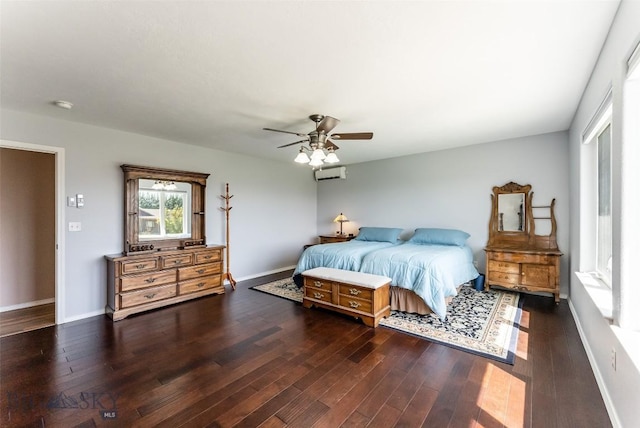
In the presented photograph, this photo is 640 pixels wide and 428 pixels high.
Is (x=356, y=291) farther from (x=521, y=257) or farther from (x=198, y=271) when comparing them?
(x=521, y=257)

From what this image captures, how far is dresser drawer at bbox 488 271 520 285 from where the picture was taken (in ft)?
13.6

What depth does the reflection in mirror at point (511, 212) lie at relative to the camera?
4.55m

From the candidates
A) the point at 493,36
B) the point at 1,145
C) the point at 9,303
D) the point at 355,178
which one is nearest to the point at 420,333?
the point at 493,36

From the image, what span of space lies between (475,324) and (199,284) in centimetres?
375

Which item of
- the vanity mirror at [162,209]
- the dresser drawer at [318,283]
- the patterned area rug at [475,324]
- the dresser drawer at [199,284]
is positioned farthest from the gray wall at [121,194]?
the dresser drawer at [318,283]

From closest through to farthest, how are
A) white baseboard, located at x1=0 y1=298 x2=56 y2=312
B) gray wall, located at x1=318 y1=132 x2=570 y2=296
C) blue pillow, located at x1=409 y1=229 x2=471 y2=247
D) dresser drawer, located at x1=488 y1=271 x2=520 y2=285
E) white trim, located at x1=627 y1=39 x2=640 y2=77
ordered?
white trim, located at x1=627 y1=39 x2=640 y2=77 → white baseboard, located at x1=0 y1=298 x2=56 y2=312 → dresser drawer, located at x1=488 y1=271 x2=520 y2=285 → gray wall, located at x1=318 y1=132 x2=570 y2=296 → blue pillow, located at x1=409 y1=229 x2=471 y2=247

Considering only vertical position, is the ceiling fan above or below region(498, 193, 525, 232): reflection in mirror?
above

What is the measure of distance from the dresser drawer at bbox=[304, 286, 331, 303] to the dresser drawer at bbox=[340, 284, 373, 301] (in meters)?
0.24

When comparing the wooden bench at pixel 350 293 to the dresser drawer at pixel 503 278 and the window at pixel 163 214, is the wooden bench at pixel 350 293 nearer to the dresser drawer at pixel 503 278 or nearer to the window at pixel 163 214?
the dresser drawer at pixel 503 278

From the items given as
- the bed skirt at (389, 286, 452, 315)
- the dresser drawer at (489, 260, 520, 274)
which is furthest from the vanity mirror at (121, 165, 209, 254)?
the dresser drawer at (489, 260, 520, 274)

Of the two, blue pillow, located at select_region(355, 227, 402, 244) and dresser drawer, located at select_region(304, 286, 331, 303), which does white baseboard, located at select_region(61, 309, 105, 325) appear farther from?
blue pillow, located at select_region(355, 227, 402, 244)

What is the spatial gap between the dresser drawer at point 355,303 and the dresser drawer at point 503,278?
234cm

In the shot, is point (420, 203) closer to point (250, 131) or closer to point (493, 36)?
point (250, 131)

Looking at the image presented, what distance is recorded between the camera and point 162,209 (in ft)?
14.1
